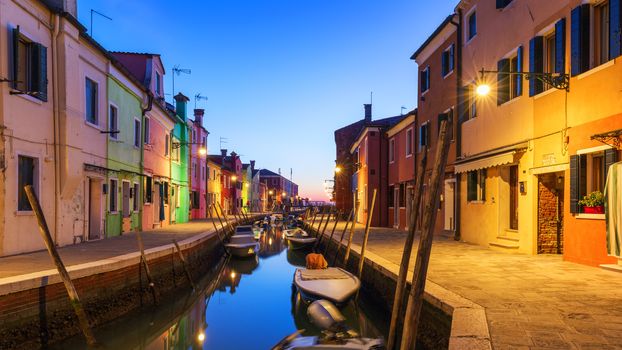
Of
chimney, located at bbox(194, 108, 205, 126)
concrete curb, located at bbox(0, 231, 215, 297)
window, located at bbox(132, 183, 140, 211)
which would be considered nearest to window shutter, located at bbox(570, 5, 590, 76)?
concrete curb, located at bbox(0, 231, 215, 297)

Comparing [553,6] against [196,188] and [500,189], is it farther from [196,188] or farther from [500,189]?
[196,188]

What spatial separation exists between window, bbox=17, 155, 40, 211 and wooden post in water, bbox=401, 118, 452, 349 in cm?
922

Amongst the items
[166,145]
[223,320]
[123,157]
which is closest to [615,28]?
[223,320]

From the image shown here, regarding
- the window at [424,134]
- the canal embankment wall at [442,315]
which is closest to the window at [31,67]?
the canal embankment wall at [442,315]

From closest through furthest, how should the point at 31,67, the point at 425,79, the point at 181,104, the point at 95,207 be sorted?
1. the point at 31,67
2. the point at 95,207
3. the point at 425,79
4. the point at 181,104

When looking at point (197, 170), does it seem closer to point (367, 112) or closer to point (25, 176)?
point (367, 112)

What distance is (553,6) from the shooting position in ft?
31.7

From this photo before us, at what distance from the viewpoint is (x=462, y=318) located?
4.95 m

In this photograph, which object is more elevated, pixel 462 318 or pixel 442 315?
pixel 462 318

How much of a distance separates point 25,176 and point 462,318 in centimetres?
1001

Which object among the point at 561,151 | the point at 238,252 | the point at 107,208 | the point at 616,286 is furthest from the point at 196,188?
the point at 616,286

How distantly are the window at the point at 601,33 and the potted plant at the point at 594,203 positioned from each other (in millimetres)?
2432

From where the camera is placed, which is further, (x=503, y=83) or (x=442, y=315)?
(x=503, y=83)

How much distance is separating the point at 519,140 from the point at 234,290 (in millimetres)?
9399
